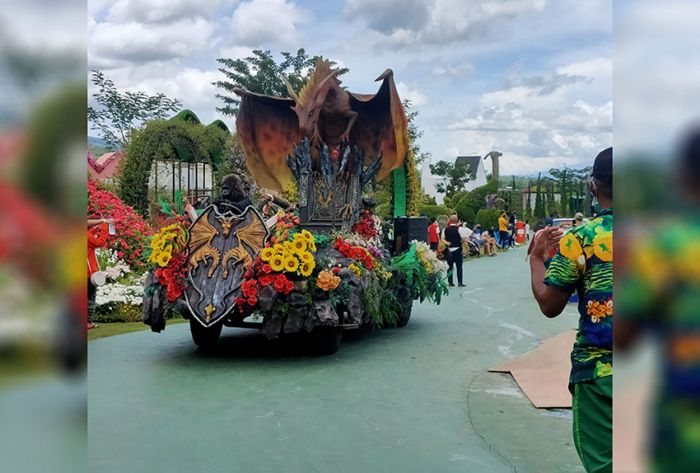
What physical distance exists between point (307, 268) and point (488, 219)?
22549 mm

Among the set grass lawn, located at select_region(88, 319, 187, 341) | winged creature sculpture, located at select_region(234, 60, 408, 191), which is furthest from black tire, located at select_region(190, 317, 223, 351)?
winged creature sculpture, located at select_region(234, 60, 408, 191)

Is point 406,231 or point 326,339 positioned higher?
point 406,231

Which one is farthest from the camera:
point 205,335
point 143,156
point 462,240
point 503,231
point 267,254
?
point 503,231

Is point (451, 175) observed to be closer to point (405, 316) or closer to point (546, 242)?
point (405, 316)

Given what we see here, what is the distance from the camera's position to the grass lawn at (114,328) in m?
8.54

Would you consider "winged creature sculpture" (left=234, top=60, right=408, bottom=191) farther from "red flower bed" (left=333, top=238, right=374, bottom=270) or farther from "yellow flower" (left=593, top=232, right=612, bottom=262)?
"yellow flower" (left=593, top=232, right=612, bottom=262)

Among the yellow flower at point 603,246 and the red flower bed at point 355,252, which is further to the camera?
the red flower bed at point 355,252

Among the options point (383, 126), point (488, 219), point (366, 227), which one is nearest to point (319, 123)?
point (383, 126)

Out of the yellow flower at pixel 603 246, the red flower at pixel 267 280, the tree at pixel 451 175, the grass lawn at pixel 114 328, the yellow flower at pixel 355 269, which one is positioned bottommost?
the grass lawn at pixel 114 328

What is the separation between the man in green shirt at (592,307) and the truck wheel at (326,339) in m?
4.35

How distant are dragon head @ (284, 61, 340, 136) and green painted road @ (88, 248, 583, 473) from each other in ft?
8.97

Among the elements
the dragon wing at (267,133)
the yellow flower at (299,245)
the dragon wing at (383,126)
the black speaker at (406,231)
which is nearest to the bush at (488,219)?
the black speaker at (406,231)

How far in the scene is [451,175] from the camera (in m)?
43.5

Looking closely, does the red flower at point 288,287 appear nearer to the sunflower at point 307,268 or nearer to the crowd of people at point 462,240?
the sunflower at point 307,268
